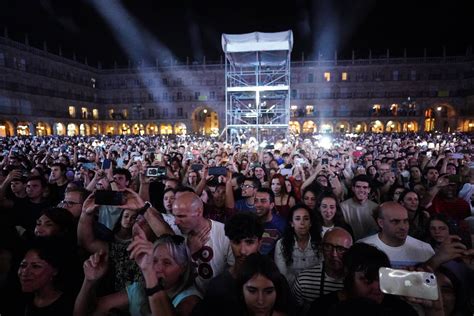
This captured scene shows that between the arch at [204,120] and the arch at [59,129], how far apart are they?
1883 cm

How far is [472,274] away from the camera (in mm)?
2719

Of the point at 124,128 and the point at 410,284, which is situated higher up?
the point at 124,128

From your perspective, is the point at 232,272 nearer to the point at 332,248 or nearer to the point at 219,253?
the point at 219,253

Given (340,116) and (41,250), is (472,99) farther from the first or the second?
(41,250)

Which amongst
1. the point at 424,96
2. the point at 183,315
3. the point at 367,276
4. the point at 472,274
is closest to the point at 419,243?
the point at 472,274

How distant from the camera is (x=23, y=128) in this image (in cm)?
3703

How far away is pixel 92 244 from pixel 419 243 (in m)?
3.26

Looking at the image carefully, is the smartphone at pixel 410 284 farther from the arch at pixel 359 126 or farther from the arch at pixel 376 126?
the arch at pixel 376 126

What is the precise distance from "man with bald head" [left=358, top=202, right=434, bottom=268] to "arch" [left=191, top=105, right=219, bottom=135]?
4900 cm

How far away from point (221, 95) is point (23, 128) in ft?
89.9

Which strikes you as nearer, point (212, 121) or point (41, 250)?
point (41, 250)

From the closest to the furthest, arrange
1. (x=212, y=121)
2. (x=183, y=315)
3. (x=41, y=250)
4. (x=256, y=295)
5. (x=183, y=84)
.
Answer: (x=256, y=295) < (x=183, y=315) < (x=41, y=250) < (x=183, y=84) < (x=212, y=121)

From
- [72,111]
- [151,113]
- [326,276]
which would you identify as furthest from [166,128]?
[326,276]

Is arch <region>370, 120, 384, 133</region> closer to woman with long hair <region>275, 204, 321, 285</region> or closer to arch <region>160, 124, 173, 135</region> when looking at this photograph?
arch <region>160, 124, 173, 135</region>
